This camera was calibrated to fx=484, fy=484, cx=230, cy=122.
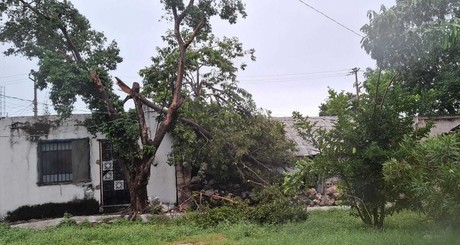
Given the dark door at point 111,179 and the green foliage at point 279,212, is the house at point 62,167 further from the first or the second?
the green foliage at point 279,212

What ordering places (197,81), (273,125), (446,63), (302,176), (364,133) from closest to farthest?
1. (364,133)
2. (302,176)
3. (273,125)
4. (197,81)
5. (446,63)

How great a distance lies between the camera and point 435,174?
7773 mm

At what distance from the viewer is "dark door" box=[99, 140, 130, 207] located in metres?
16.3

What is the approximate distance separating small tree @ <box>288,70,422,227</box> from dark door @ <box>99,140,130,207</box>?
8093mm

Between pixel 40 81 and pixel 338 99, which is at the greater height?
pixel 40 81

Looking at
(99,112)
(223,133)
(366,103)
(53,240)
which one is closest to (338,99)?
(366,103)

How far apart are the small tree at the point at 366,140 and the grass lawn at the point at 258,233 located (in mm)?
711

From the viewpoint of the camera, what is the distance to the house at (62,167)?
51.2 feet

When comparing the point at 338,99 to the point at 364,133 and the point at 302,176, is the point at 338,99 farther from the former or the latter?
the point at 302,176

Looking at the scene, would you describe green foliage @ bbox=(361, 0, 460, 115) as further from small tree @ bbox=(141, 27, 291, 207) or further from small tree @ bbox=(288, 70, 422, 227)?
small tree @ bbox=(141, 27, 291, 207)

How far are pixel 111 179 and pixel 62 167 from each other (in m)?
1.64

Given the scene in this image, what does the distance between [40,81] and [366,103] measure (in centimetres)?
946

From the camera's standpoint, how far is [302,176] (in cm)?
1102

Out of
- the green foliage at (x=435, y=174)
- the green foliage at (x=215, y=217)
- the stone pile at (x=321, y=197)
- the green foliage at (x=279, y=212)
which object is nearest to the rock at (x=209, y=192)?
the green foliage at (x=215, y=217)
